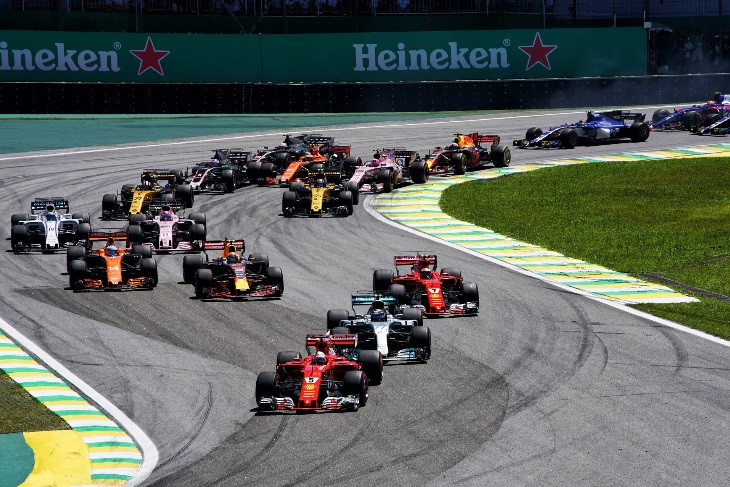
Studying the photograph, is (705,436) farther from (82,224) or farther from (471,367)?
(82,224)

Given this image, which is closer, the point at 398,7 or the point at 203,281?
the point at 203,281

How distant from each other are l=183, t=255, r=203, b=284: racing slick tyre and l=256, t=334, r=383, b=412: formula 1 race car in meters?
8.51

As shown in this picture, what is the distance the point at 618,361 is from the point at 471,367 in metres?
2.65

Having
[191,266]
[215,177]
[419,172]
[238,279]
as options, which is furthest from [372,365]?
[419,172]

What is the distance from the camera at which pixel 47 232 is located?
112 ft

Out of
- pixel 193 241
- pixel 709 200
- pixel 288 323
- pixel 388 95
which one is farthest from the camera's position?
pixel 388 95

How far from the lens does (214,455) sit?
57.1 feet

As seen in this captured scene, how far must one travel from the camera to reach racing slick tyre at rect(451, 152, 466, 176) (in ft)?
161

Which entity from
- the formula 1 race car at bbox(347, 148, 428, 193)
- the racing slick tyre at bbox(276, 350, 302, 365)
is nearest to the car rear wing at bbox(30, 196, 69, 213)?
the formula 1 race car at bbox(347, 148, 428, 193)

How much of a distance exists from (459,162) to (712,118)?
1720 cm

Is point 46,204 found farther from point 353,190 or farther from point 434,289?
point 434,289

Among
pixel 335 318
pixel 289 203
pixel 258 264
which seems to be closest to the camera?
pixel 335 318

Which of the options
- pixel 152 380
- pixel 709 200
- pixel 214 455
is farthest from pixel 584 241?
pixel 214 455

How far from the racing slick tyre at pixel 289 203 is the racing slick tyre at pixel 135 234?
7.03m
